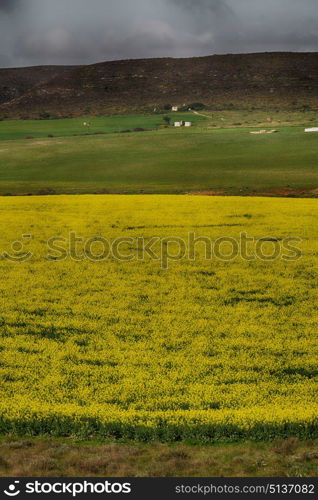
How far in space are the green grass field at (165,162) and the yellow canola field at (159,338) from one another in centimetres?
2516

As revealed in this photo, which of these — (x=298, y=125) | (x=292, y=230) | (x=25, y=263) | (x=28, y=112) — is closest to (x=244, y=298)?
(x=25, y=263)

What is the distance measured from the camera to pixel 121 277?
17.0 meters

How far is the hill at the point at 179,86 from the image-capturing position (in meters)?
126

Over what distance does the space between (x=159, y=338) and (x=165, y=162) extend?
2234 inches

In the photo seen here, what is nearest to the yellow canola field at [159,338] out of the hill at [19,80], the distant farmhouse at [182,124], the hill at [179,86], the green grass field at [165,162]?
the green grass field at [165,162]

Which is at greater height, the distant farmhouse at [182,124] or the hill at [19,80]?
the hill at [19,80]

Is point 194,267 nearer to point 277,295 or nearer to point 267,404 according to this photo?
point 277,295

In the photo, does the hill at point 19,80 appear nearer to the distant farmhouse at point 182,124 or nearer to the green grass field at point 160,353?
the distant farmhouse at point 182,124

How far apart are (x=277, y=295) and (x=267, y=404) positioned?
20.8 feet

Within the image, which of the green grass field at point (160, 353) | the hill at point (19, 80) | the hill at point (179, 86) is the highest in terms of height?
the hill at point (19, 80)

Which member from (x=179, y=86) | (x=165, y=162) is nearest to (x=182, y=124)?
(x=179, y=86)

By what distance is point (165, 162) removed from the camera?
67250 millimetres

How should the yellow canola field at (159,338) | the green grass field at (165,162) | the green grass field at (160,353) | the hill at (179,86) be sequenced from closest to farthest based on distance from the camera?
the green grass field at (160,353) → the yellow canola field at (159,338) → the green grass field at (165,162) → the hill at (179,86)

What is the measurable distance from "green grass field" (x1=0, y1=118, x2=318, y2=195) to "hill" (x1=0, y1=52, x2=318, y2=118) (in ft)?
115
